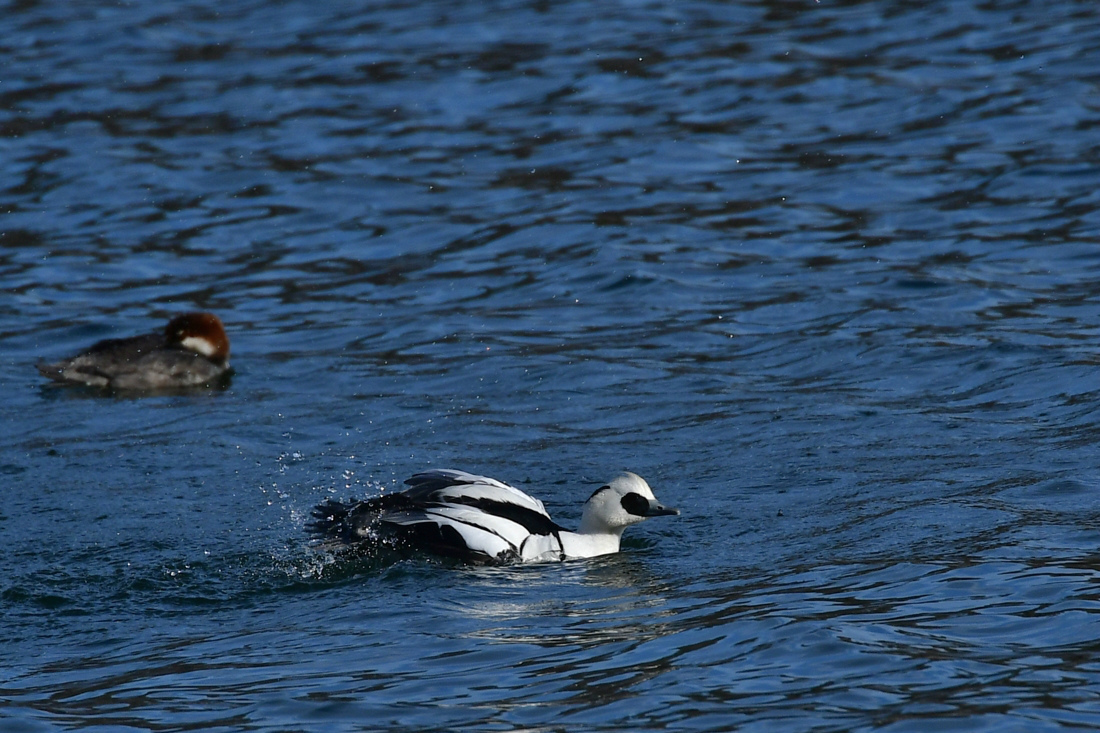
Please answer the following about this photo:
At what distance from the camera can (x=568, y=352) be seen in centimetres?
1239

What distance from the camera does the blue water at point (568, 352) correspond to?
6.66m

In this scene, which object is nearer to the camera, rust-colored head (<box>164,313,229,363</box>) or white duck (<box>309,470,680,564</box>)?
white duck (<box>309,470,680,564</box>)

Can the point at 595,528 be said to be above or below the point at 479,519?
below

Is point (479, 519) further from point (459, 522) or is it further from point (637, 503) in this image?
point (637, 503)

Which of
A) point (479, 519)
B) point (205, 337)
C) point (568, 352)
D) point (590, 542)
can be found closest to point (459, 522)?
point (479, 519)

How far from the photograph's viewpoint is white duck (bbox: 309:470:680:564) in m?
8.32

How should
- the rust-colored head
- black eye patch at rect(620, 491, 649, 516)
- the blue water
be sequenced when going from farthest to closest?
the rust-colored head → black eye patch at rect(620, 491, 649, 516) → the blue water

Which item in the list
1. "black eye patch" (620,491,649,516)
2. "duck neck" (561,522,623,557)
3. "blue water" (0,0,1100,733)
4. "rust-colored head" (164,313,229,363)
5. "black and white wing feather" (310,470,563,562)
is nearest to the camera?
"blue water" (0,0,1100,733)

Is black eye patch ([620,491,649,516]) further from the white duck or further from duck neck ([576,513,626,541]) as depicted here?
duck neck ([576,513,626,541])

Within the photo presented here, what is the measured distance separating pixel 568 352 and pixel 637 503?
405 cm

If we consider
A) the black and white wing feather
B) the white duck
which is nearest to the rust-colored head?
the white duck

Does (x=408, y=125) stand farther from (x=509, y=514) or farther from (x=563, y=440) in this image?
(x=509, y=514)

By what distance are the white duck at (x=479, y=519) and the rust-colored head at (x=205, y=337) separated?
4.33 meters

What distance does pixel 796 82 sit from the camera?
18.6 m
